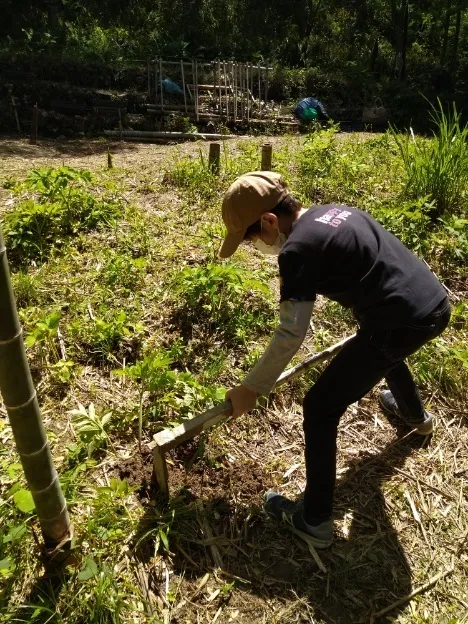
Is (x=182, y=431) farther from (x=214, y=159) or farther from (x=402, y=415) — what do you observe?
(x=214, y=159)

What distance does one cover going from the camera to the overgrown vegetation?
1.90 m

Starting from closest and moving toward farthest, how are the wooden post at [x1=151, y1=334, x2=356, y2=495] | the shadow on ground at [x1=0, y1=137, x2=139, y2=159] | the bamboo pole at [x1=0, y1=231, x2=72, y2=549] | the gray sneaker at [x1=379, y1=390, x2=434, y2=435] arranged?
the bamboo pole at [x1=0, y1=231, x2=72, y2=549] → the wooden post at [x1=151, y1=334, x2=356, y2=495] → the gray sneaker at [x1=379, y1=390, x2=434, y2=435] → the shadow on ground at [x1=0, y1=137, x2=139, y2=159]

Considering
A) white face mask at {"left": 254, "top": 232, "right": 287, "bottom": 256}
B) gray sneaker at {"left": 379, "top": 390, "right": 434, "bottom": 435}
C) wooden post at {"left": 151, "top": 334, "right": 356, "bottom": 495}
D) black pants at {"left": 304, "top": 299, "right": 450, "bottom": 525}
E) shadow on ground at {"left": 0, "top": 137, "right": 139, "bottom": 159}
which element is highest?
white face mask at {"left": 254, "top": 232, "right": 287, "bottom": 256}

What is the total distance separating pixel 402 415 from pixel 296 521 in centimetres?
89

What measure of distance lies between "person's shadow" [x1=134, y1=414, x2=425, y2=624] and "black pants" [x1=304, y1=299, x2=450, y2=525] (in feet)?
1.23

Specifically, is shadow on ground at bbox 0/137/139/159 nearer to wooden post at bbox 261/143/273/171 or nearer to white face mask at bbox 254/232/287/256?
wooden post at bbox 261/143/273/171

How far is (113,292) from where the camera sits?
3576mm

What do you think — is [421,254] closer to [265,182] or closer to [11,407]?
[265,182]

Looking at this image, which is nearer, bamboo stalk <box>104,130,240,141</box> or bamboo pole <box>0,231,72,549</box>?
bamboo pole <box>0,231,72,549</box>

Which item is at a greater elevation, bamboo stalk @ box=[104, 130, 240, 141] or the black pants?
the black pants

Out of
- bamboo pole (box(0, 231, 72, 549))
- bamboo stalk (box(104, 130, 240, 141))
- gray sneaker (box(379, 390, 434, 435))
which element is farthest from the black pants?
bamboo stalk (box(104, 130, 240, 141))

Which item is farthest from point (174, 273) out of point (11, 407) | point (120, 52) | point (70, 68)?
point (120, 52)

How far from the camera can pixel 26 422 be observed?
4.97ft

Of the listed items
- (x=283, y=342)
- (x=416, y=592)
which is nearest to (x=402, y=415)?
(x=416, y=592)
